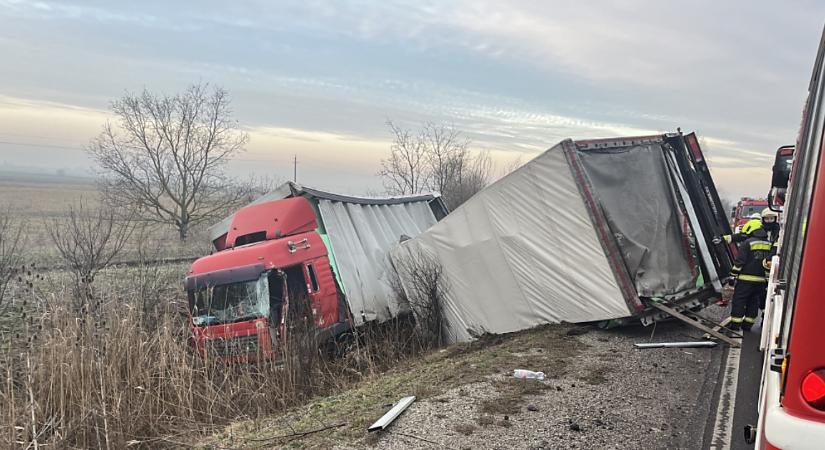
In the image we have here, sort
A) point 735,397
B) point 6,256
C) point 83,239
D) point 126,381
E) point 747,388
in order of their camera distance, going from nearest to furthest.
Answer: point 735,397 < point 747,388 < point 126,381 < point 6,256 < point 83,239

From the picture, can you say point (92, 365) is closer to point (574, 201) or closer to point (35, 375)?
point (35, 375)

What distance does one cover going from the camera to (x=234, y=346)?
6504 millimetres

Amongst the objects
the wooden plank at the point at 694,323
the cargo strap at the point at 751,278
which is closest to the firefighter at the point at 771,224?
the cargo strap at the point at 751,278

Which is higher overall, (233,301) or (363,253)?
(363,253)

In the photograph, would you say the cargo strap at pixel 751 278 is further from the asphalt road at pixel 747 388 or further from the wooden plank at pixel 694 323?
the wooden plank at pixel 694 323

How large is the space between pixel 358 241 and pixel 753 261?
5.83 metres

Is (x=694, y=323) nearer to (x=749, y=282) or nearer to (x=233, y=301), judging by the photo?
(x=749, y=282)

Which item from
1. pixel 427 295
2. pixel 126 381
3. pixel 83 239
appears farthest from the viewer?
pixel 83 239

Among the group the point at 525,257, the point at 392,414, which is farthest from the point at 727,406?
the point at 525,257

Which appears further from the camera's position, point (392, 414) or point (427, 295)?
point (427, 295)

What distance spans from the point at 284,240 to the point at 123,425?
3.26 metres

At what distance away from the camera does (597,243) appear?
6086mm

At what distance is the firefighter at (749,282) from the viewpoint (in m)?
6.06

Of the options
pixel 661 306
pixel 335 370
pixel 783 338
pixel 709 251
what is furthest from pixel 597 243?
pixel 783 338
